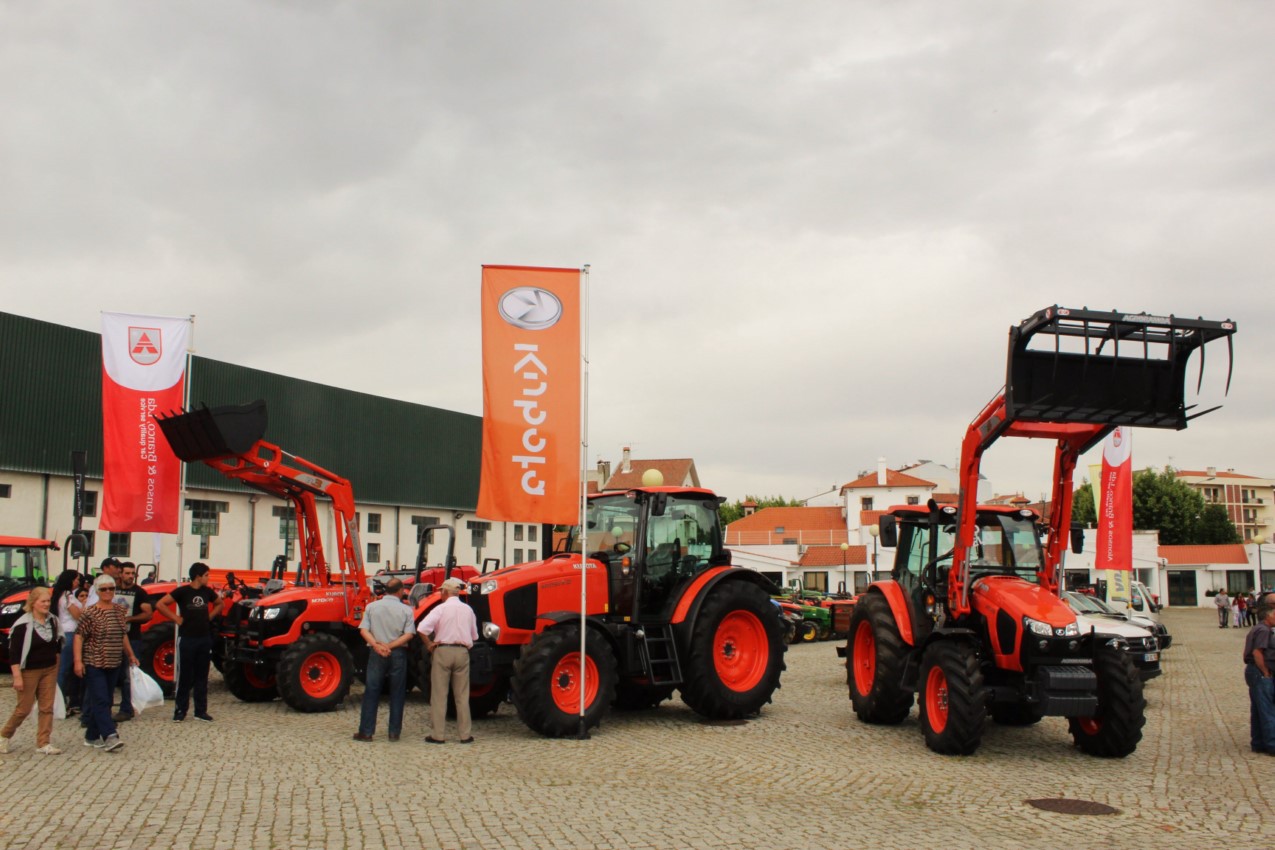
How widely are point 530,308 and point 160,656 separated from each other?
7.42 m

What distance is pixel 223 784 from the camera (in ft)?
26.3

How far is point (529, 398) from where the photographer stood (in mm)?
10953

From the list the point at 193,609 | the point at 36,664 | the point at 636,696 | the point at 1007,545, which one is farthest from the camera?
the point at 636,696

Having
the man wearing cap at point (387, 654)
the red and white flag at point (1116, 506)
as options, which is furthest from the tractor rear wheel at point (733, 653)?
the red and white flag at point (1116, 506)

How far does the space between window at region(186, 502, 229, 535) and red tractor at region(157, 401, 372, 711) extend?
22.5 m

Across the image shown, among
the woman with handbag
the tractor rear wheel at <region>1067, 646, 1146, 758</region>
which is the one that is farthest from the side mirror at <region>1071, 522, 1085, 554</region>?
the woman with handbag

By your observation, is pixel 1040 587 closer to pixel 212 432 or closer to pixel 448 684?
pixel 448 684

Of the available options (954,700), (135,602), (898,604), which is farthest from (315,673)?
(954,700)

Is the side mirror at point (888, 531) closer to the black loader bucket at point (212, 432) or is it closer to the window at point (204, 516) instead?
the black loader bucket at point (212, 432)

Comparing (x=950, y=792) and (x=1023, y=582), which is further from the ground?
(x=1023, y=582)

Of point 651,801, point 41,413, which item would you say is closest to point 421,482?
point 41,413

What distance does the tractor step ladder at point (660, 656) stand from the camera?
11.5 meters

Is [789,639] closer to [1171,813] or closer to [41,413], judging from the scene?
[1171,813]

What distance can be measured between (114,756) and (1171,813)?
860 centimetres
